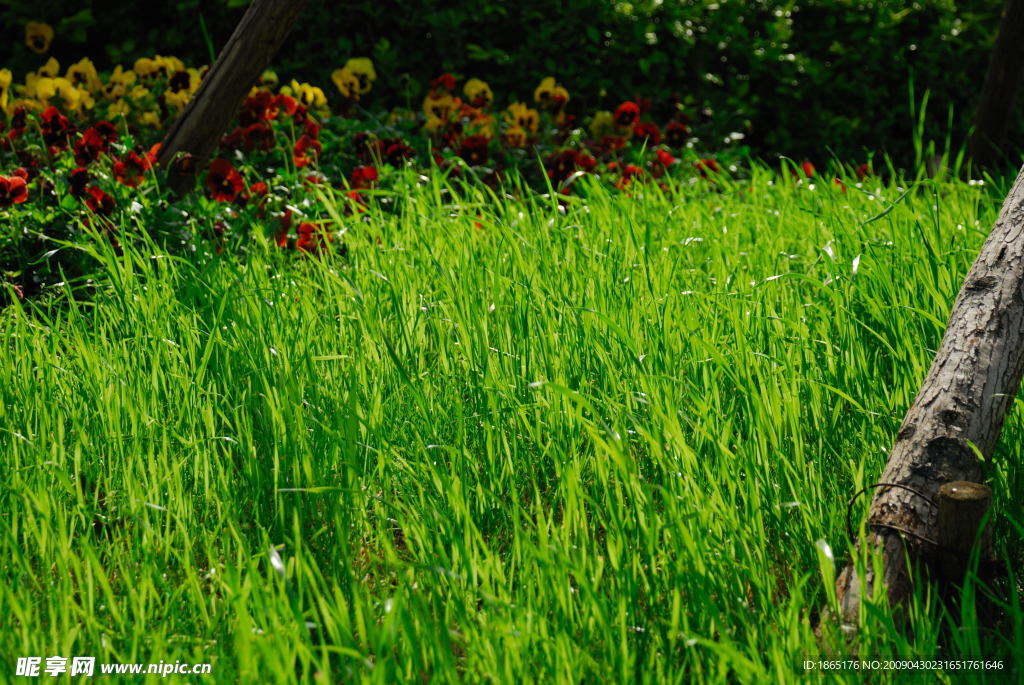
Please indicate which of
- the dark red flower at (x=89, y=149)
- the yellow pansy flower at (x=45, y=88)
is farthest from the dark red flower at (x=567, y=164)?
the yellow pansy flower at (x=45, y=88)

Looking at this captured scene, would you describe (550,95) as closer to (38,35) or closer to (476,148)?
(476,148)

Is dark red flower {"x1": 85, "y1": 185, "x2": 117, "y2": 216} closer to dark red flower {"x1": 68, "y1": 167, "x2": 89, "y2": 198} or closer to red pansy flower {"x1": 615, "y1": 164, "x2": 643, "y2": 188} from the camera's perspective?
dark red flower {"x1": 68, "y1": 167, "x2": 89, "y2": 198}

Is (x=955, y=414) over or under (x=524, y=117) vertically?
under

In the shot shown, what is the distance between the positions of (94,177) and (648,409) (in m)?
2.40

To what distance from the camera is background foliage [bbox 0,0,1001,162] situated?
5.55m

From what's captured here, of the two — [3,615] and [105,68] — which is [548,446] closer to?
[3,615]

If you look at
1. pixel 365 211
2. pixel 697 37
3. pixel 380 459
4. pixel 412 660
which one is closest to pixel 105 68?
pixel 365 211

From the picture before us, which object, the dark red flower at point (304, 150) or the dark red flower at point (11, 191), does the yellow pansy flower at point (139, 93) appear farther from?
the dark red flower at point (11, 191)

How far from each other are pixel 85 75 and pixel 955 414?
4.26m

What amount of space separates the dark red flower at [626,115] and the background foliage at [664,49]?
0.86 meters

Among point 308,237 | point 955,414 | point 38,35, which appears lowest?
point 955,414

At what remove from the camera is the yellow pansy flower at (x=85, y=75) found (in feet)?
14.5

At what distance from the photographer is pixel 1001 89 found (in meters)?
4.35

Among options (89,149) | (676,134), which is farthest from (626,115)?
(89,149)
